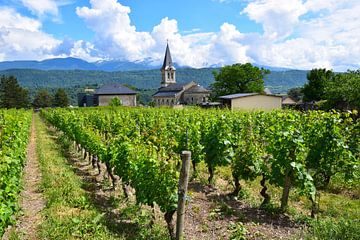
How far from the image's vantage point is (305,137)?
721 centimetres

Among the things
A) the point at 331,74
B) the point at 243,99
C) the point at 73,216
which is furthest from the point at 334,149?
the point at 331,74

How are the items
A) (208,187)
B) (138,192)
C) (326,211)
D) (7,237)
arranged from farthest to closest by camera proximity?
(208,187), (326,211), (138,192), (7,237)

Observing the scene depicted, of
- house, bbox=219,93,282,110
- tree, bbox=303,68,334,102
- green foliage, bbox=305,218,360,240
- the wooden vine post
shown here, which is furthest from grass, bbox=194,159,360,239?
tree, bbox=303,68,334,102

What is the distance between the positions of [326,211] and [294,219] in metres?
0.98

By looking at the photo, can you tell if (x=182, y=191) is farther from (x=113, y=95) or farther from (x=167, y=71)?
(x=167, y=71)

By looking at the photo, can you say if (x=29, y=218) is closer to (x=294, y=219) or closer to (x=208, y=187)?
(x=208, y=187)

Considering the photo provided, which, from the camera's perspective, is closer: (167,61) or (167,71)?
(167,71)

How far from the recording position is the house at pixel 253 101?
116 ft

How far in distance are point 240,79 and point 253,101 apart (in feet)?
60.4

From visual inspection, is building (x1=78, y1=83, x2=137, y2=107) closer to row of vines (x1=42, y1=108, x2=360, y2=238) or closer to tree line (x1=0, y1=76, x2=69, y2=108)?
tree line (x1=0, y1=76, x2=69, y2=108)

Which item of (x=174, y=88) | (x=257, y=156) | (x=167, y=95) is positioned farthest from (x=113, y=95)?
(x=257, y=156)

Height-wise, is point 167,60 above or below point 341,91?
above

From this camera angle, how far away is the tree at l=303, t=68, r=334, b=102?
5303 cm

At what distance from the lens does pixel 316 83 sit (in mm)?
53500
